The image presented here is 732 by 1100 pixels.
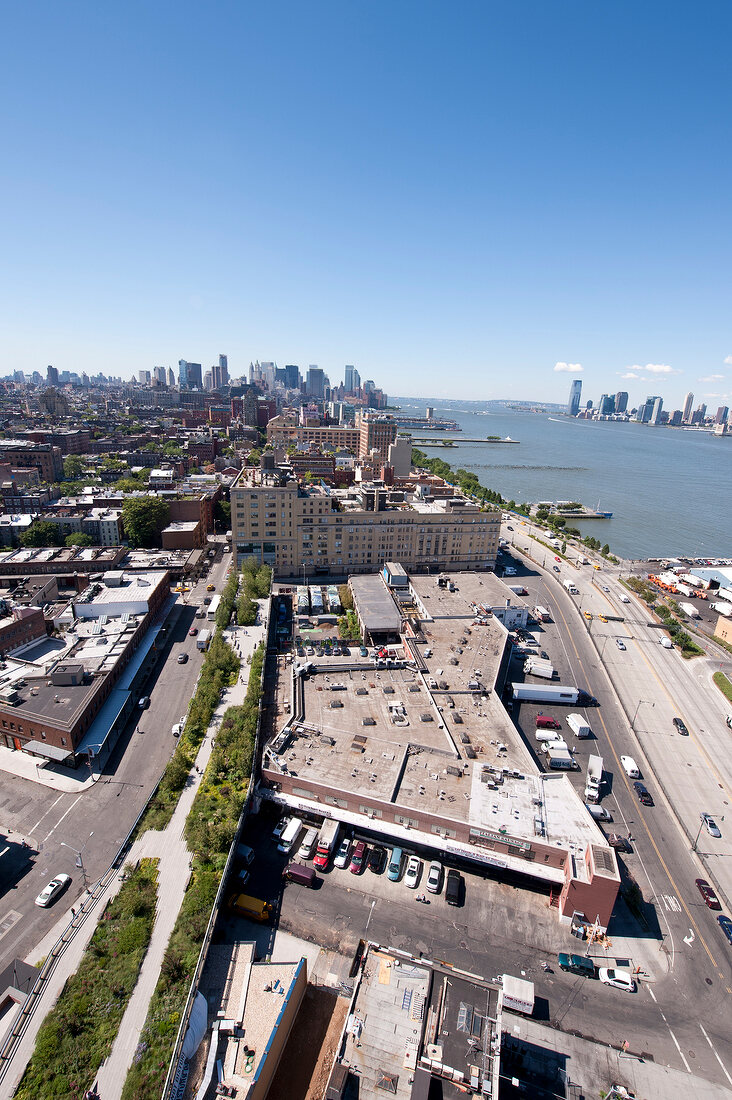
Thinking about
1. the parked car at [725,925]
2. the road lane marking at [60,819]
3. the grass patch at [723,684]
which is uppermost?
the road lane marking at [60,819]

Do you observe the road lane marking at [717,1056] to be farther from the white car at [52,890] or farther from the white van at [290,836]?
the white car at [52,890]

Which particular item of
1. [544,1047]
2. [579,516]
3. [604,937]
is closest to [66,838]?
[544,1047]

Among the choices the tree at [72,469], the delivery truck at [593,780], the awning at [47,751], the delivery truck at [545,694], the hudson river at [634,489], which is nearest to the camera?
the awning at [47,751]

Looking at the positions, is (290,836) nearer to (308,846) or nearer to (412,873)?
(308,846)

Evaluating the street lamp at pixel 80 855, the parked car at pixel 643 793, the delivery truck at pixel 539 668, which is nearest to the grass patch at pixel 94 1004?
the street lamp at pixel 80 855

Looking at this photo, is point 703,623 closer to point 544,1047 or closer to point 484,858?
point 484,858

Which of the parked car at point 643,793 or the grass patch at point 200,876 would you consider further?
the parked car at point 643,793

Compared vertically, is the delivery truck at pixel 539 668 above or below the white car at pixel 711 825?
above

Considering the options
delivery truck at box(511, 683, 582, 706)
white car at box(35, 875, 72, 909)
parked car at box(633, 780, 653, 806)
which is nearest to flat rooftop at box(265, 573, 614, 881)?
delivery truck at box(511, 683, 582, 706)

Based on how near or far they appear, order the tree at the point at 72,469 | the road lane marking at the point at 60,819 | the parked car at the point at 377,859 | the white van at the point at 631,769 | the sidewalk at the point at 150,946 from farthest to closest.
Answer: the tree at the point at 72,469, the white van at the point at 631,769, the road lane marking at the point at 60,819, the parked car at the point at 377,859, the sidewalk at the point at 150,946
